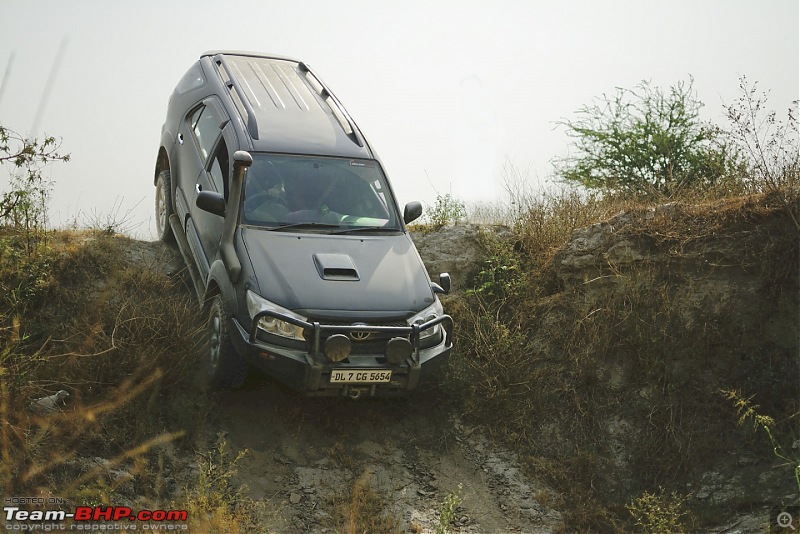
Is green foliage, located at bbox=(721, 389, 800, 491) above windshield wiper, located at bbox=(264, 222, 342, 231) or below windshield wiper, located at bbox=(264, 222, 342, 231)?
below

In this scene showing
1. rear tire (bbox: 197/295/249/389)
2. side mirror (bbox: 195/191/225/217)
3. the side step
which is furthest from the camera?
the side step

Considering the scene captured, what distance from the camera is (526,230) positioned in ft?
34.9

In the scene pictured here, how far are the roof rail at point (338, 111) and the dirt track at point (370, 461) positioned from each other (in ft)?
8.52

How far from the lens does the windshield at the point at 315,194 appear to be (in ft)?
26.6

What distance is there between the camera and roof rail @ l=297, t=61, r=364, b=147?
9.10m

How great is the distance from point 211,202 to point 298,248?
905mm

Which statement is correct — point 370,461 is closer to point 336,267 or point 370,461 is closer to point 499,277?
point 336,267

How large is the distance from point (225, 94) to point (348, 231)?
2.28 metres

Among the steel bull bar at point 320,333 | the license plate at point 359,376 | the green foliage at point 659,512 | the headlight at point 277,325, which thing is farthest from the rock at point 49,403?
the green foliage at point 659,512

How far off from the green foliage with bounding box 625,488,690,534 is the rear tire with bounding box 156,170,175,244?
5869 millimetres

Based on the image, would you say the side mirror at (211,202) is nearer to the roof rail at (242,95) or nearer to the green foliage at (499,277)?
the roof rail at (242,95)

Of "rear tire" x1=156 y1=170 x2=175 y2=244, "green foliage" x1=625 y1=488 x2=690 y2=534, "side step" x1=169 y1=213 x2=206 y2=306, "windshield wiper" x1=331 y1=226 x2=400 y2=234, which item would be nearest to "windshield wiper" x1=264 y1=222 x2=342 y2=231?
"windshield wiper" x1=331 y1=226 x2=400 y2=234

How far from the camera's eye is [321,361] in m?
7.18

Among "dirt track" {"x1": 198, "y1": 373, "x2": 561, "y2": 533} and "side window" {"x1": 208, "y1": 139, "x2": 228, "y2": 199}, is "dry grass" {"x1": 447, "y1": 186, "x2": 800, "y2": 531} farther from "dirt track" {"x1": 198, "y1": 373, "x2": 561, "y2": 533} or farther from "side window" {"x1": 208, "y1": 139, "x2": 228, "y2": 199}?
"side window" {"x1": 208, "y1": 139, "x2": 228, "y2": 199}
